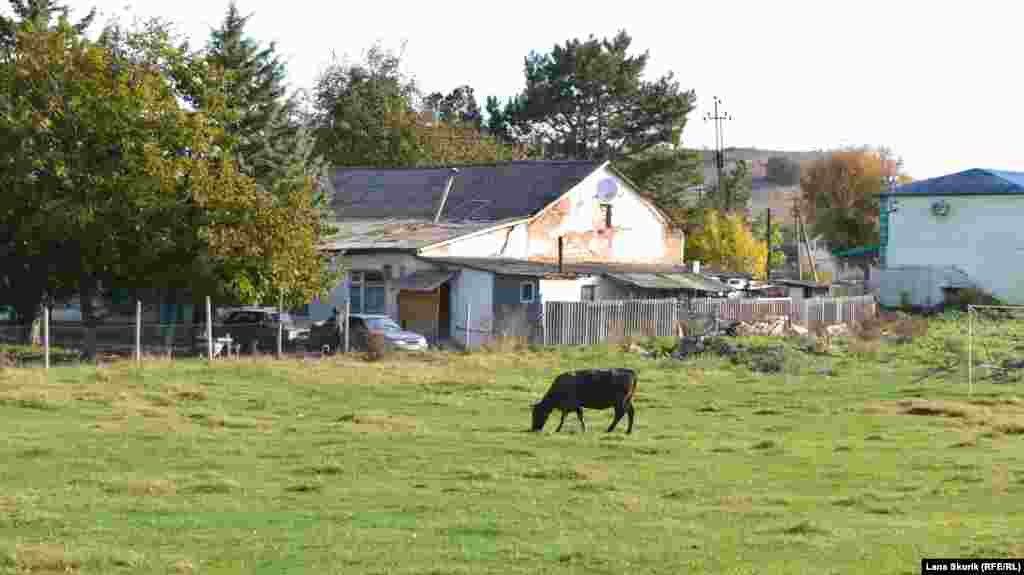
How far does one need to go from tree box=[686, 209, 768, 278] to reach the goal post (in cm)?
2057

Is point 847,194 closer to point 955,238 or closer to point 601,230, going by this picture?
point 955,238

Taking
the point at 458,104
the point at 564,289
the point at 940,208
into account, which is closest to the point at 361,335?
the point at 564,289

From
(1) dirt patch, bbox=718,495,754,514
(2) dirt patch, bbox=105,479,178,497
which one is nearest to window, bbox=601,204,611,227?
(1) dirt patch, bbox=718,495,754,514

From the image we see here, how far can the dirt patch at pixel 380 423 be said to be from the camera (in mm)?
22484

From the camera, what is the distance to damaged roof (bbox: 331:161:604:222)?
2299 inches

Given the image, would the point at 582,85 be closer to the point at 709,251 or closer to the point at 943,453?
the point at 709,251

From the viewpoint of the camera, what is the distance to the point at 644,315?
155 ft

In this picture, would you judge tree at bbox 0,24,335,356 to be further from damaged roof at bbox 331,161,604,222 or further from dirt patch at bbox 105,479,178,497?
dirt patch at bbox 105,479,178,497

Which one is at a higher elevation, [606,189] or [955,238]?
[606,189]

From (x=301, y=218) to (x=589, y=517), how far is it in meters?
25.5

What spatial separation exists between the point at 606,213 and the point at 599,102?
3399 centimetres

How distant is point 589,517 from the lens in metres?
14.4

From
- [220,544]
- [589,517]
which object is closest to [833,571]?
[589,517]

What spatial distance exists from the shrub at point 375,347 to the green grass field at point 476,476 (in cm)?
510
